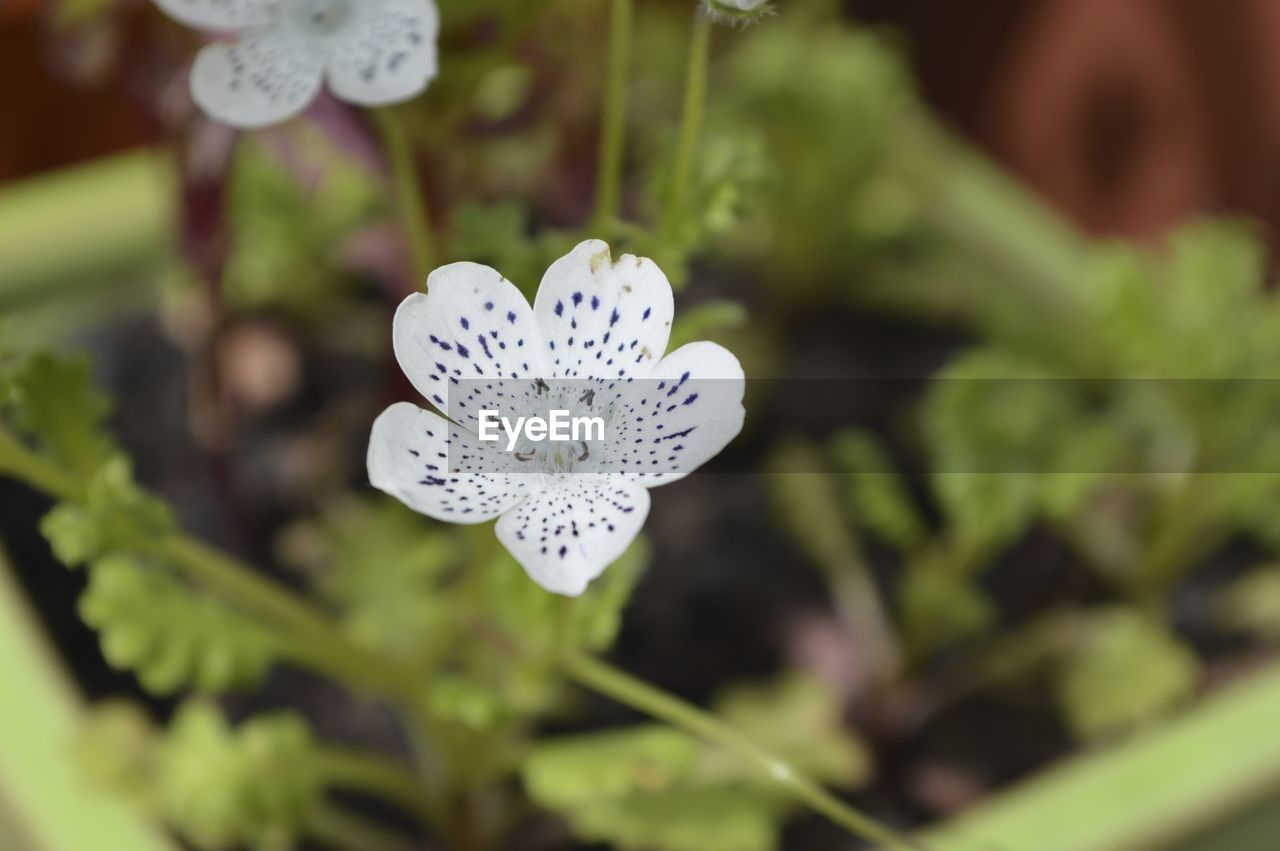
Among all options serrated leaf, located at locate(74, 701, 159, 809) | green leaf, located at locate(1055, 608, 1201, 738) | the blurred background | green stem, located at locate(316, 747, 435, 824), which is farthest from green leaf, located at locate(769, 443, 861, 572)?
serrated leaf, located at locate(74, 701, 159, 809)

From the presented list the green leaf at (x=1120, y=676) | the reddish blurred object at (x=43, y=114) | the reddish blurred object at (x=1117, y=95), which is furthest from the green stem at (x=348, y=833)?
the reddish blurred object at (x=1117, y=95)

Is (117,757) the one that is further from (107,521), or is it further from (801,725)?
(801,725)

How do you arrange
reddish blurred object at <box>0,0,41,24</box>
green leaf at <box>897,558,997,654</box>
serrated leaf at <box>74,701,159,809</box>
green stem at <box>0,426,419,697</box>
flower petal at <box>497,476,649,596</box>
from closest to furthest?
flower petal at <box>497,476,649,596</box>, green stem at <box>0,426,419,697</box>, serrated leaf at <box>74,701,159,809</box>, green leaf at <box>897,558,997,654</box>, reddish blurred object at <box>0,0,41,24</box>

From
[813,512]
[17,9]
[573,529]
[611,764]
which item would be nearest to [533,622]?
[611,764]

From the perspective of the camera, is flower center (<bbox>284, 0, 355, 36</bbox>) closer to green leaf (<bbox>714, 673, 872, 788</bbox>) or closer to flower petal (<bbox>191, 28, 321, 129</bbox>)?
flower petal (<bbox>191, 28, 321, 129</bbox>)

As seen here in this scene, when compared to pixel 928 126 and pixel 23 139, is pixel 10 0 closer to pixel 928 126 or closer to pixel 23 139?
pixel 23 139

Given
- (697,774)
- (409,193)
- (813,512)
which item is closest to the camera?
(409,193)
